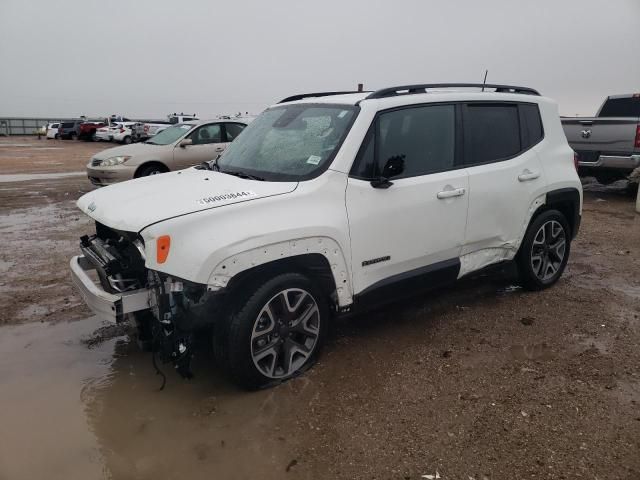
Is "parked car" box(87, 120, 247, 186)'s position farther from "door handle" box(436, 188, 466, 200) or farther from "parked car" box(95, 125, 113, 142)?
"parked car" box(95, 125, 113, 142)

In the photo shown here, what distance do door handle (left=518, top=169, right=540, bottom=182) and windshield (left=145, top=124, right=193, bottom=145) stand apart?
8258 millimetres

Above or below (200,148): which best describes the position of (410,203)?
below

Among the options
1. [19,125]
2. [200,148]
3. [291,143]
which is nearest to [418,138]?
[291,143]

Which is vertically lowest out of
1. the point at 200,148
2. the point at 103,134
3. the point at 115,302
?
the point at 115,302

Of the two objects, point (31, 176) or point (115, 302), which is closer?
point (115, 302)

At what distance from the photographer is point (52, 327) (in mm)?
4375

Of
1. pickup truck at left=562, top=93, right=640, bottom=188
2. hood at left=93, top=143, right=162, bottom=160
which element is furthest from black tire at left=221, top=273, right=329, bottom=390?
hood at left=93, top=143, right=162, bottom=160

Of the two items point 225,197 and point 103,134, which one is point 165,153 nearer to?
point 225,197

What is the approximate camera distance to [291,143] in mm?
3930

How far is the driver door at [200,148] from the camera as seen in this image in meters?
10.9

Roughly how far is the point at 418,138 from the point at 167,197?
192cm

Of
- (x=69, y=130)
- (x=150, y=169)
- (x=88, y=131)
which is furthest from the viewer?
(x=69, y=130)

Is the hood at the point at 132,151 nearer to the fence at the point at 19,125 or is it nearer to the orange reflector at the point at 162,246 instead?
the orange reflector at the point at 162,246

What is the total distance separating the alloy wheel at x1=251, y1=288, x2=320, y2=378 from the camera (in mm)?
3287
